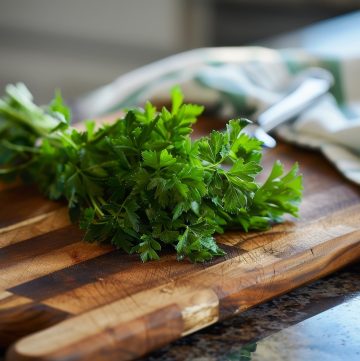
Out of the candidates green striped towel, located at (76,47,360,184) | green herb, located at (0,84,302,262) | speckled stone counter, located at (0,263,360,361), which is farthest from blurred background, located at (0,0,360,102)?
speckled stone counter, located at (0,263,360,361)

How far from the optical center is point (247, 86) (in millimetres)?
1812

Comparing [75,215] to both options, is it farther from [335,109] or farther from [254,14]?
[254,14]

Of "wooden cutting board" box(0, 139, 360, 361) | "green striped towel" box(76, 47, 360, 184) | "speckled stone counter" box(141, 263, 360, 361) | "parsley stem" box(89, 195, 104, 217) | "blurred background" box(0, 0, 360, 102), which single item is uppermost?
"blurred background" box(0, 0, 360, 102)

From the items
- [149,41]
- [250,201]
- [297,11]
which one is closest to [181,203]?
[250,201]

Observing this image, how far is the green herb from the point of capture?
1.13m

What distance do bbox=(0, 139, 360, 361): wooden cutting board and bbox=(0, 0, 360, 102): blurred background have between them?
2499 millimetres

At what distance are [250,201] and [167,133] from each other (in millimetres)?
156

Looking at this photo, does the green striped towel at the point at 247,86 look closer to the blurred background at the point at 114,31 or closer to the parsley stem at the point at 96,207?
the parsley stem at the point at 96,207

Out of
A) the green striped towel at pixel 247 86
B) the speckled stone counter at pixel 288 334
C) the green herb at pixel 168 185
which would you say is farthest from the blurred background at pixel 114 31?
the speckled stone counter at pixel 288 334

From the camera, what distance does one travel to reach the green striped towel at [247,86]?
5.49 ft

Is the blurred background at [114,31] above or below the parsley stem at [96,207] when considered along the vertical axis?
above

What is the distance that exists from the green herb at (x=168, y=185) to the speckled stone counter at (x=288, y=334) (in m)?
A: 0.13

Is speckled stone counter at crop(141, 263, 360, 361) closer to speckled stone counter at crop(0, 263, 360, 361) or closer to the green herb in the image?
speckled stone counter at crop(0, 263, 360, 361)

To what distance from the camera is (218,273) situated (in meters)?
1.08
